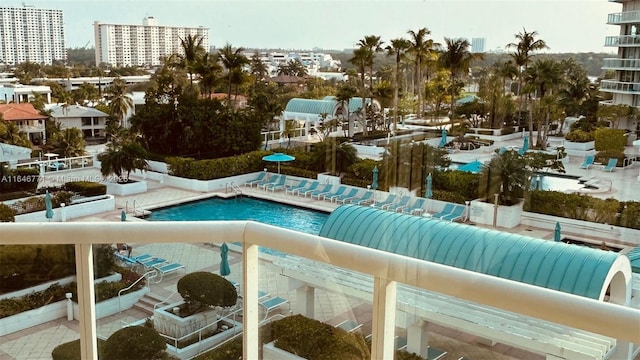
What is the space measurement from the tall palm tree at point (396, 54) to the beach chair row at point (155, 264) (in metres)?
1.41

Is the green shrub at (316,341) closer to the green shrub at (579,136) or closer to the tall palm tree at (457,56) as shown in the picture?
the tall palm tree at (457,56)

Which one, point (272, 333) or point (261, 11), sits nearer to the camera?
point (272, 333)

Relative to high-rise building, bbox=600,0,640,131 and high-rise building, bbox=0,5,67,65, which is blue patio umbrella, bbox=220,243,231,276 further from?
high-rise building, bbox=0,5,67,65

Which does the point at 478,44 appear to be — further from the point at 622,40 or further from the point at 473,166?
the point at 473,166

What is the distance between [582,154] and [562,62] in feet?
1.37

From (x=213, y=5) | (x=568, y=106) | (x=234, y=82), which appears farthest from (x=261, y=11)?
(x=234, y=82)

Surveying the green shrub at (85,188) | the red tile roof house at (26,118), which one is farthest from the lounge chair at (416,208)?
the red tile roof house at (26,118)

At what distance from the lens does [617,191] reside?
2369mm

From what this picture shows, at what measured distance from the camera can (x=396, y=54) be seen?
278 centimetres

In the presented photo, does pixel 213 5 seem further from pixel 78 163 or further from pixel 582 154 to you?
pixel 78 163

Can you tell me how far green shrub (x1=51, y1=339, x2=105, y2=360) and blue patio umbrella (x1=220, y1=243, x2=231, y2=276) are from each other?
315 millimetres

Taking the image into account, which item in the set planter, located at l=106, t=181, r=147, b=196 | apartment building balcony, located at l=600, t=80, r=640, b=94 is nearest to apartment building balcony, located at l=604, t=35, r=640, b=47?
apartment building balcony, located at l=600, t=80, r=640, b=94

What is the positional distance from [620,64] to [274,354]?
141cm

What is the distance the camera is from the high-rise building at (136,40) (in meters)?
2.62
